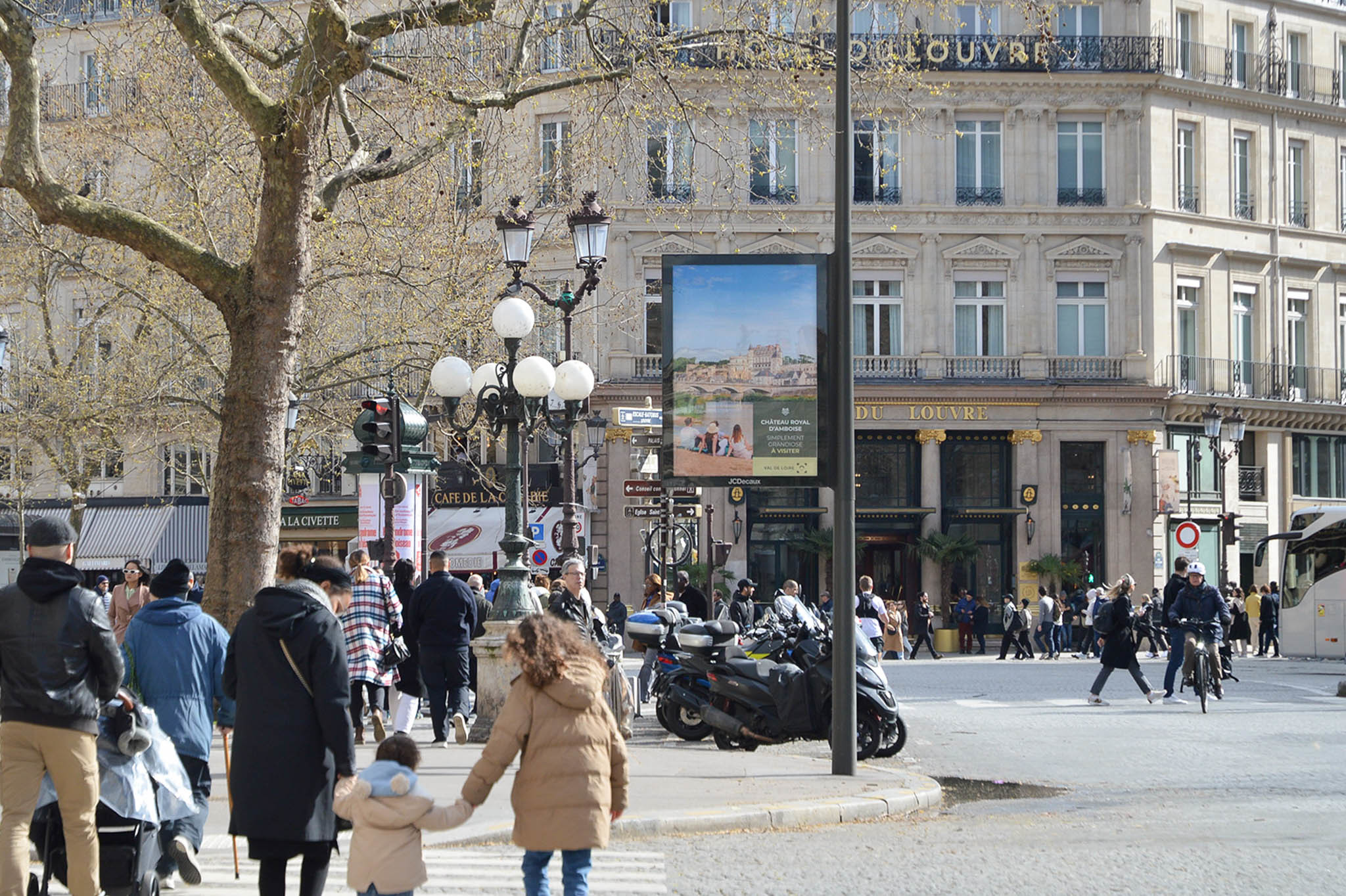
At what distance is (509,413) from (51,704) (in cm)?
959

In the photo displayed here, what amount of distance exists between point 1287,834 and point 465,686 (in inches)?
302

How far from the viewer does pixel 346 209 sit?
29781 millimetres

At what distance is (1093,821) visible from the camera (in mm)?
10727

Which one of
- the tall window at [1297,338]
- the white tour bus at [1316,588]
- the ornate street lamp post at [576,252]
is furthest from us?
the tall window at [1297,338]

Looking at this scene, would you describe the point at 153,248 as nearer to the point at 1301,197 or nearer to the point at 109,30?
the point at 109,30

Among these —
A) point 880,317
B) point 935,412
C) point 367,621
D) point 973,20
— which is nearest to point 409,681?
point 367,621

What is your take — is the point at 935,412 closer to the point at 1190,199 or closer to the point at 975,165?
the point at 975,165

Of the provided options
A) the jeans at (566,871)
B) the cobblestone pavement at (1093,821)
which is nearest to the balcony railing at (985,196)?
the cobblestone pavement at (1093,821)

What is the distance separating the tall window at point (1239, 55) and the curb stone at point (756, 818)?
37344mm

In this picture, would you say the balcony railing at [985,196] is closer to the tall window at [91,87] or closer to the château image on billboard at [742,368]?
the tall window at [91,87]

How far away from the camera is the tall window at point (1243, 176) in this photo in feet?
144

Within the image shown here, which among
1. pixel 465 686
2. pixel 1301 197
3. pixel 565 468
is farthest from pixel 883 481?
pixel 465 686

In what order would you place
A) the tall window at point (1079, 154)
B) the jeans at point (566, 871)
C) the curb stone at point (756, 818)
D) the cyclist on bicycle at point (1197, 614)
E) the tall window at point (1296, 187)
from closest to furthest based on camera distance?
1. the jeans at point (566, 871)
2. the curb stone at point (756, 818)
3. the cyclist on bicycle at point (1197, 614)
4. the tall window at point (1079, 154)
5. the tall window at point (1296, 187)

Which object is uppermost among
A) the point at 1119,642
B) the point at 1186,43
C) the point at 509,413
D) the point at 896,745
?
the point at 1186,43
